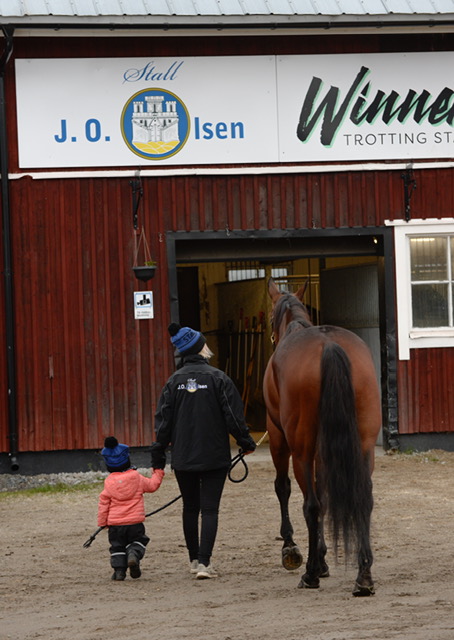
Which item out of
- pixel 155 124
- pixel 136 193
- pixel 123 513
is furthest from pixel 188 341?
pixel 155 124

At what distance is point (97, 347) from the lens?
45.6 feet

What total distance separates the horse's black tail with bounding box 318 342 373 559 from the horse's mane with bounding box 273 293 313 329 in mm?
1336

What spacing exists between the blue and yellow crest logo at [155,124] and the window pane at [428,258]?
10.6 ft

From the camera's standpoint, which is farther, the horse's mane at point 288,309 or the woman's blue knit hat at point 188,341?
the horse's mane at point 288,309

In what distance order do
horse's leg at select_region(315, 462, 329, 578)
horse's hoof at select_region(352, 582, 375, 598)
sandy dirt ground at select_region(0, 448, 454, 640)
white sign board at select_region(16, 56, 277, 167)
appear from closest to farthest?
sandy dirt ground at select_region(0, 448, 454, 640)
horse's hoof at select_region(352, 582, 375, 598)
horse's leg at select_region(315, 462, 329, 578)
white sign board at select_region(16, 56, 277, 167)

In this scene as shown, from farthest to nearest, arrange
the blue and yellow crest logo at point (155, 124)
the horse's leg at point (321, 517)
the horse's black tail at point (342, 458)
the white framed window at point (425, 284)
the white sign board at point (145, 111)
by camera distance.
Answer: the white framed window at point (425, 284) < the blue and yellow crest logo at point (155, 124) < the white sign board at point (145, 111) < the horse's leg at point (321, 517) < the horse's black tail at point (342, 458)

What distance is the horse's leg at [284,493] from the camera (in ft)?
27.0

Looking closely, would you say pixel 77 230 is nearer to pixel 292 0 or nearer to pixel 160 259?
pixel 160 259

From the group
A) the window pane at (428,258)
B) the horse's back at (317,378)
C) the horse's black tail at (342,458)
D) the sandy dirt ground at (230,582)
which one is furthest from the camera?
the window pane at (428,258)

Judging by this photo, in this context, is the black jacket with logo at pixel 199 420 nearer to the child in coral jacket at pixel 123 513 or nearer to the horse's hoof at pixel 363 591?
the child in coral jacket at pixel 123 513

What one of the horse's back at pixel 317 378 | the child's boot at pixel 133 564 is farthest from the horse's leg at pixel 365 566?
the child's boot at pixel 133 564

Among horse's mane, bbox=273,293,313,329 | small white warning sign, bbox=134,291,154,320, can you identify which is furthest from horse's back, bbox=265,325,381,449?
small white warning sign, bbox=134,291,154,320

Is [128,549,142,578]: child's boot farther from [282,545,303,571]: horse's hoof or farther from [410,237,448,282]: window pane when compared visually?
[410,237,448,282]: window pane

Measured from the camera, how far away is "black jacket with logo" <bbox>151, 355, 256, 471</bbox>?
→ 805 cm
